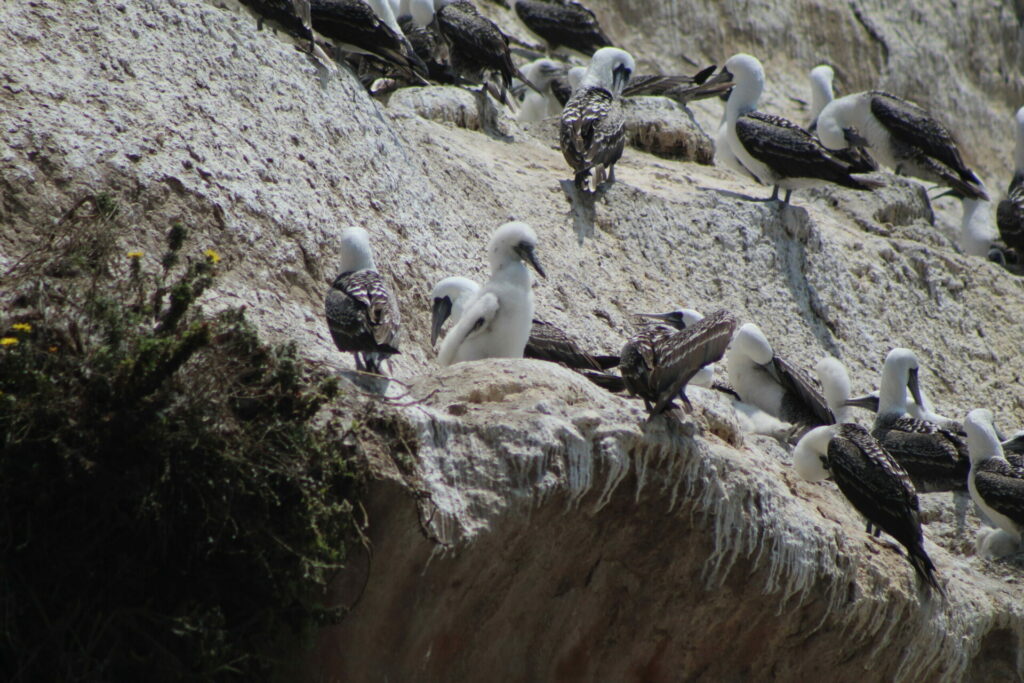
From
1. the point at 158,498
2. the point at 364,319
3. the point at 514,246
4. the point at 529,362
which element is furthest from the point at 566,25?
the point at 158,498

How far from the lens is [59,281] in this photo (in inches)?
293

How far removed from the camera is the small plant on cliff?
645 cm

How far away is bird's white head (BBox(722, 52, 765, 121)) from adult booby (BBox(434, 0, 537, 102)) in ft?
7.90

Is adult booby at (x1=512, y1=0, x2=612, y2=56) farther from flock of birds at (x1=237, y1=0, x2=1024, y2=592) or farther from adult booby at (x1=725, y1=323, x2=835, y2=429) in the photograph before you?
adult booby at (x1=725, y1=323, x2=835, y2=429)

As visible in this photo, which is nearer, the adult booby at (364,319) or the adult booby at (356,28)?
the adult booby at (364,319)

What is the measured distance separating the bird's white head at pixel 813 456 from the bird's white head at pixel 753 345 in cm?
173

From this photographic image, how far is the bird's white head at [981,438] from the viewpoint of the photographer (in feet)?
37.7

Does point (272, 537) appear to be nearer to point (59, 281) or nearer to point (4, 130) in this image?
point (59, 281)

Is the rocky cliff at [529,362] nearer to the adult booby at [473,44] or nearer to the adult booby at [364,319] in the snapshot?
the adult booby at [364,319]

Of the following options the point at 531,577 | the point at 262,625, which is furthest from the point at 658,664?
the point at 262,625

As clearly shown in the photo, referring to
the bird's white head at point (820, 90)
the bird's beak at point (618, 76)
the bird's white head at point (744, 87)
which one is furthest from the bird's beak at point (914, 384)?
the bird's white head at point (820, 90)

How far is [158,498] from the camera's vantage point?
649 cm

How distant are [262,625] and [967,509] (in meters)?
7.59

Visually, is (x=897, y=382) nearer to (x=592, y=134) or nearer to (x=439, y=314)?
(x=592, y=134)
